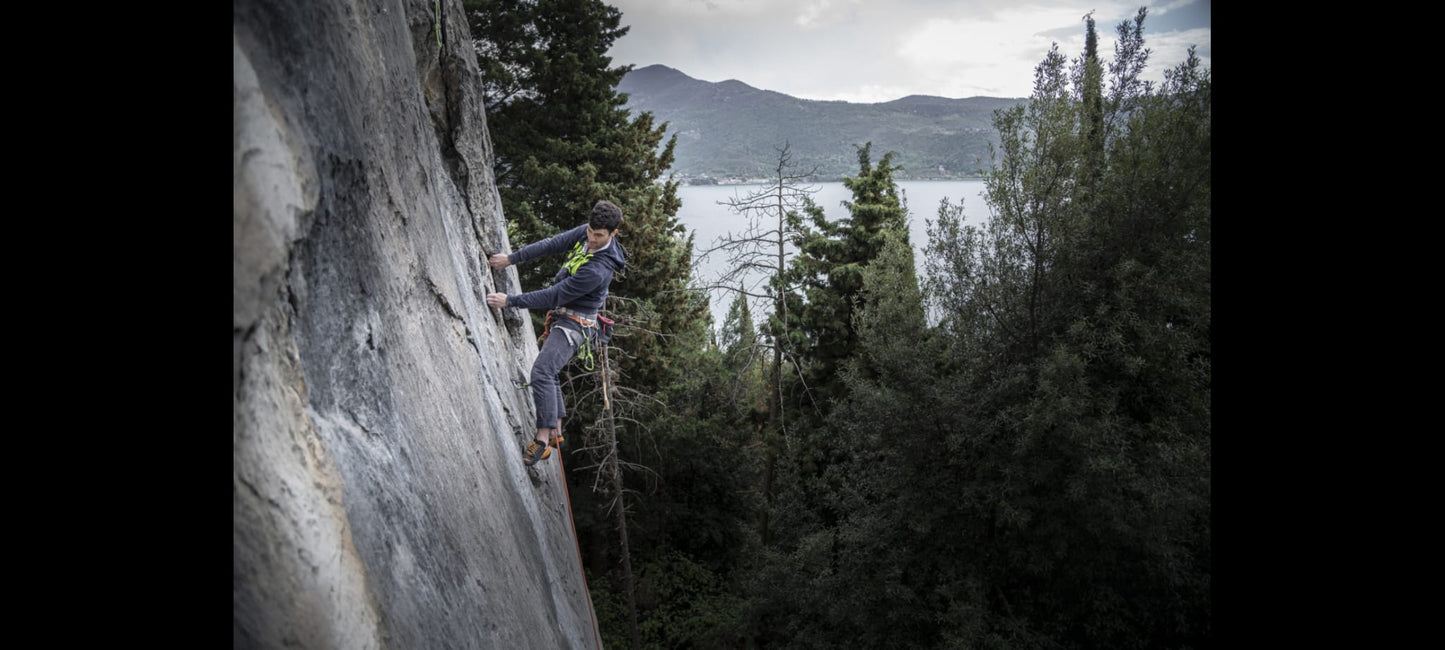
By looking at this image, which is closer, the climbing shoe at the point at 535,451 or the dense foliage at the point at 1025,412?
the climbing shoe at the point at 535,451

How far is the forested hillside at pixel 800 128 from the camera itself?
62.1 feet

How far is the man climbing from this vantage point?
5.95m

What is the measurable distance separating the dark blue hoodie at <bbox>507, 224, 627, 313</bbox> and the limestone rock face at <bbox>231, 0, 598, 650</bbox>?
2.77 feet

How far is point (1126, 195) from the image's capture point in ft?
35.7

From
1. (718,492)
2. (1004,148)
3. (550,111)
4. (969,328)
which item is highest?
(550,111)

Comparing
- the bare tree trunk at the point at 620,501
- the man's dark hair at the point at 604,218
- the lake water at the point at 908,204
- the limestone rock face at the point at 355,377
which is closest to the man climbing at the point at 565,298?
the man's dark hair at the point at 604,218

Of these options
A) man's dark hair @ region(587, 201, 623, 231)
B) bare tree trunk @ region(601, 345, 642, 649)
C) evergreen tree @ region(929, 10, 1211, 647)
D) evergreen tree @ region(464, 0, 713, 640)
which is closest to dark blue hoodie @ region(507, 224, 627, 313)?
man's dark hair @ region(587, 201, 623, 231)

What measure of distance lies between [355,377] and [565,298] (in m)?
3.57

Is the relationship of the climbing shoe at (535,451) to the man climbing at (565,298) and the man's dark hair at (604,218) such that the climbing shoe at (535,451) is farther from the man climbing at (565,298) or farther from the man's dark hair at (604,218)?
the man's dark hair at (604,218)

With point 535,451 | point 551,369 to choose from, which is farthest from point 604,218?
point 535,451

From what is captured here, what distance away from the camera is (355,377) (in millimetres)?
2596

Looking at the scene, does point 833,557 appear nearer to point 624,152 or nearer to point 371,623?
point 624,152
